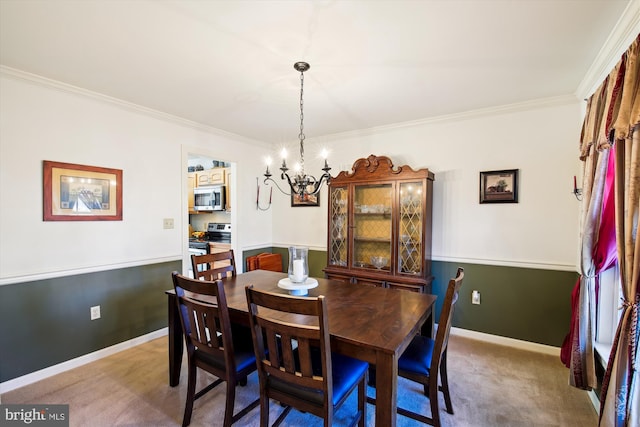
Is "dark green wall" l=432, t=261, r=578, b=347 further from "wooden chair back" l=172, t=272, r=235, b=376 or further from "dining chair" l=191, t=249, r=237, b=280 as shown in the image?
"wooden chair back" l=172, t=272, r=235, b=376

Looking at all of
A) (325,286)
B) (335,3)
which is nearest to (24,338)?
(325,286)

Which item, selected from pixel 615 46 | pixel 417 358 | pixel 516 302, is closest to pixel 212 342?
pixel 417 358

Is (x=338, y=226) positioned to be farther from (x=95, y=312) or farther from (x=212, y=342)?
(x=95, y=312)

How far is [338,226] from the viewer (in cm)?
364

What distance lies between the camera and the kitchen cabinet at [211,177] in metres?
4.94

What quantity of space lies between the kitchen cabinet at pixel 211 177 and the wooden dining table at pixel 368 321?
2.77 metres

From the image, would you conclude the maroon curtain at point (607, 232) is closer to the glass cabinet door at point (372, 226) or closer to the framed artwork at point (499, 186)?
the framed artwork at point (499, 186)

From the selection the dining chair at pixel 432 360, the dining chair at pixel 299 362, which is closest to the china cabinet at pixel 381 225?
the dining chair at pixel 432 360

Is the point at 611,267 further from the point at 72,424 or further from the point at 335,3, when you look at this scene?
the point at 72,424

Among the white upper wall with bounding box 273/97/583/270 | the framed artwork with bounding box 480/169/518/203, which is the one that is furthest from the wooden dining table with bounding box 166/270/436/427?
the framed artwork with bounding box 480/169/518/203

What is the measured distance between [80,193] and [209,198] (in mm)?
2457

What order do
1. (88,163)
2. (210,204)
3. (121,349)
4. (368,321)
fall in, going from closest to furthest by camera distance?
(368,321), (88,163), (121,349), (210,204)

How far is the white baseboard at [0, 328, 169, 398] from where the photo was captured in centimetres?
221

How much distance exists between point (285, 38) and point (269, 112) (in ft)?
4.37
